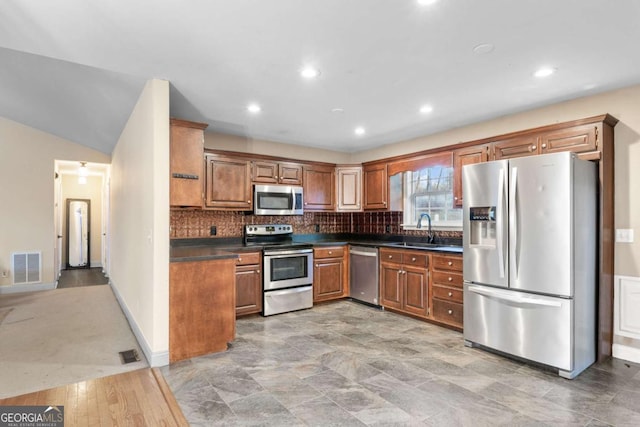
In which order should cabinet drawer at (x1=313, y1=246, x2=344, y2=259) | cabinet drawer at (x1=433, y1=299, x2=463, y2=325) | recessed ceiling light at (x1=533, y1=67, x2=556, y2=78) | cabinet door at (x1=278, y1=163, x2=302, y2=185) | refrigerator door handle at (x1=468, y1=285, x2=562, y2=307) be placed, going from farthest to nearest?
cabinet door at (x1=278, y1=163, x2=302, y2=185) → cabinet drawer at (x1=313, y1=246, x2=344, y2=259) → cabinet drawer at (x1=433, y1=299, x2=463, y2=325) → refrigerator door handle at (x1=468, y1=285, x2=562, y2=307) → recessed ceiling light at (x1=533, y1=67, x2=556, y2=78)

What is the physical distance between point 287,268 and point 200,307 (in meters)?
1.66

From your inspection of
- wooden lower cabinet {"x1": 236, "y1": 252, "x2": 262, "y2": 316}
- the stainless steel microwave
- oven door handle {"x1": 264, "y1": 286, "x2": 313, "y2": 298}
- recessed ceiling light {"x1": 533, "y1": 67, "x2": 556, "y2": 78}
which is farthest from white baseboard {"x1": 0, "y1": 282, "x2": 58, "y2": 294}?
recessed ceiling light {"x1": 533, "y1": 67, "x2": 556, "y2": 78}

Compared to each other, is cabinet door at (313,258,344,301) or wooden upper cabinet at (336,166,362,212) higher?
wooden upper cabinet at (336,166,362,212)

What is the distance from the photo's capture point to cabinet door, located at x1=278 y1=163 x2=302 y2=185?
5.11 meters

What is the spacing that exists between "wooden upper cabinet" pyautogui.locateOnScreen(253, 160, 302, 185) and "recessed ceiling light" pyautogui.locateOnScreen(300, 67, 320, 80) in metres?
2.15

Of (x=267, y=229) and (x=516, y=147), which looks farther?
(x=267, y=229)

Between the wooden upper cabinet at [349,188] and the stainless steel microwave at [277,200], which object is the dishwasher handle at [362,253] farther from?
the stainless steel microwave at [277,200]

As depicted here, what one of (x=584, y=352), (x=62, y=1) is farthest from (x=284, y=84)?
(x=584, y=352)

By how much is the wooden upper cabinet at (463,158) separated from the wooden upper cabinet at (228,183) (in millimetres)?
2687

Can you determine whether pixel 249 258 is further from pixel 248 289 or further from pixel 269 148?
pixel 269 148

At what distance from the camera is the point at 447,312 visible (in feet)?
12.9

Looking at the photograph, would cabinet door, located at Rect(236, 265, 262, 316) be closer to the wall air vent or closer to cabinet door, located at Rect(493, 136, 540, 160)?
cabinet door, located at Rect(493, 136, 540, 160)

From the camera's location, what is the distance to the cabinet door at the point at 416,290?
4.18m

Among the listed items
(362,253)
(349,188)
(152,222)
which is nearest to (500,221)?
(362,253)
